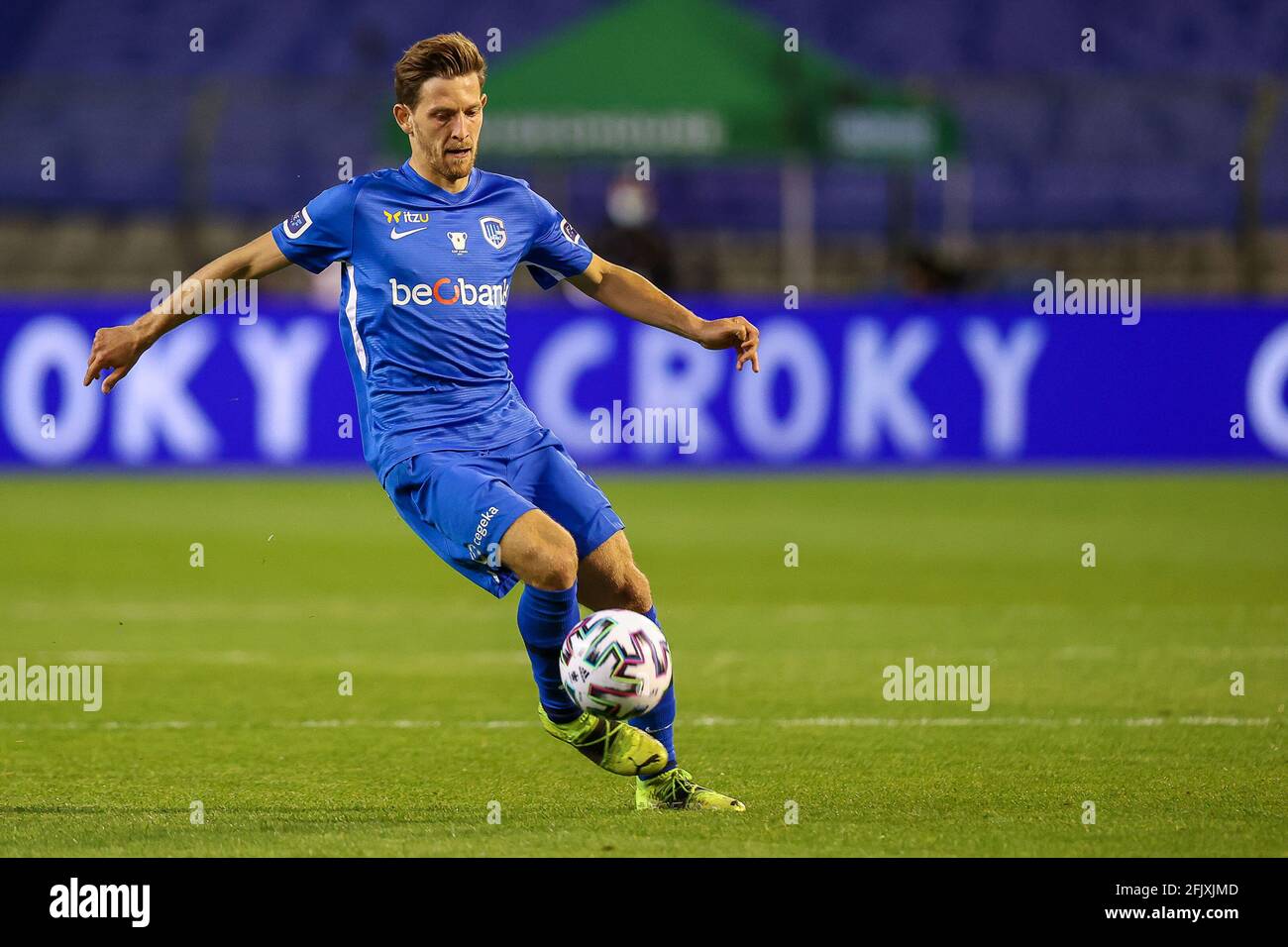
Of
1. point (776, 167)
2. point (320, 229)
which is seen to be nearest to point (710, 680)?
point (320, 229)

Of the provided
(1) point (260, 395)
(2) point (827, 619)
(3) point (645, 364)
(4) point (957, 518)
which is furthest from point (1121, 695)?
(1) point (260, 395)

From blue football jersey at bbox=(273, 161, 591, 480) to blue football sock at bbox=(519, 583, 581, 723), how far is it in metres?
0.50

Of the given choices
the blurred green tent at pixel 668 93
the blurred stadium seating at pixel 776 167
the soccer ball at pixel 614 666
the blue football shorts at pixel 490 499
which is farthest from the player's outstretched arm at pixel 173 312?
the blurred green tent at pixel 668 93

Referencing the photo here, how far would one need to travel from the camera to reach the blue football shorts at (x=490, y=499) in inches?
245

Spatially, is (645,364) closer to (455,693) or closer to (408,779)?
(455,693)

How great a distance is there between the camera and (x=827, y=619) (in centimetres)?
1140

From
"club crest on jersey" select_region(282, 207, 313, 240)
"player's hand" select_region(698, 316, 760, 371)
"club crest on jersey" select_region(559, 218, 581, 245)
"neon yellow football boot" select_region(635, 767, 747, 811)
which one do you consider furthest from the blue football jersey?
"neon yellow football boot" select_region(635, 767, 747, 811)

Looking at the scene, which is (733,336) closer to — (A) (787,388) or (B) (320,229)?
(B) (320,229)

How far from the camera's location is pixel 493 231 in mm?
6641

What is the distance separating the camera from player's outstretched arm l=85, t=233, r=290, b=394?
6168mm

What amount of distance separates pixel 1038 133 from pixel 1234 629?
1861cm

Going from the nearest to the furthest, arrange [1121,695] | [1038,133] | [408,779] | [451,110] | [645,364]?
1. [451,110]
2. [408,779]
3. [1121,695]
4. [645,364]
5. [1038,133]

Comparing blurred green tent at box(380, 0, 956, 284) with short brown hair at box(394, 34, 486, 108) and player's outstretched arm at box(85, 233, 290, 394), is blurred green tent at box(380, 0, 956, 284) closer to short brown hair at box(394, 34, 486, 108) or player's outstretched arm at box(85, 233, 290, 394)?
short brown hair at box(394, 34, 486, 108)

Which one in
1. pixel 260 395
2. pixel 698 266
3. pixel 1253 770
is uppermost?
pixel 698 266
